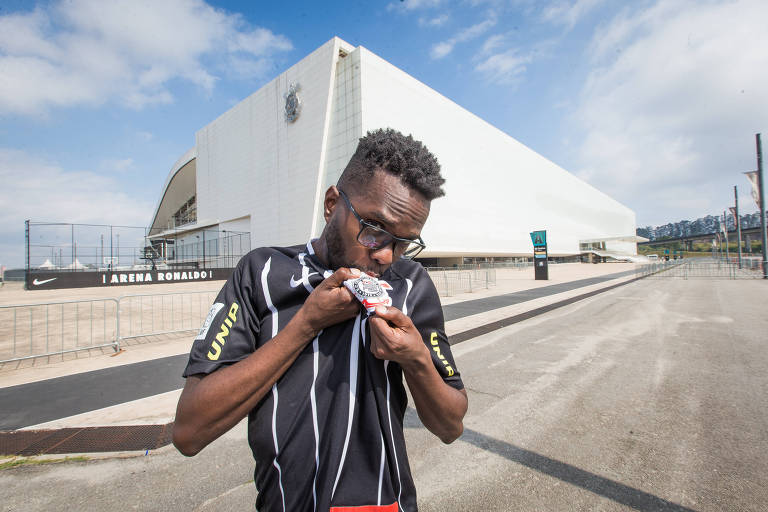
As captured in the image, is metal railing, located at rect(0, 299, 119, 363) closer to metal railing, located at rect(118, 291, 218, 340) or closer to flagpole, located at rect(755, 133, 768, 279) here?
metal railing, located at rect(118, 291, 218, 340)

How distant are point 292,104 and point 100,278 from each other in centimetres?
1986

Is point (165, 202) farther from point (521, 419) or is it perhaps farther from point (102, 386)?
point (521, 419)

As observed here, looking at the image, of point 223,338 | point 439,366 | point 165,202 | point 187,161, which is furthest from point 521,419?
point 165,202

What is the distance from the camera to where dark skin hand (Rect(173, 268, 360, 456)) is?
0.92 metres

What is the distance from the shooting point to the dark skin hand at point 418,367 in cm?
90

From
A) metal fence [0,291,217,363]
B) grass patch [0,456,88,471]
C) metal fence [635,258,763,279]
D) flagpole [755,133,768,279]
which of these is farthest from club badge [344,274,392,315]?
metal fence [635,258,763,279]

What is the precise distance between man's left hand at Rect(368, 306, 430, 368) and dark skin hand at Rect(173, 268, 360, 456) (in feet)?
0.35

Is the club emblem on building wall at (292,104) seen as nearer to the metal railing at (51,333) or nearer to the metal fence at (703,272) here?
the metal railing at (51,333)

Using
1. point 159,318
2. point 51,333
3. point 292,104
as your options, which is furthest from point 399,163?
point 292,104

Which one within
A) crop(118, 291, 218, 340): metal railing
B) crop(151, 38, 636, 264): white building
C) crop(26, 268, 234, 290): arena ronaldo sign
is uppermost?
crop(151, 38, 636, 264): white building

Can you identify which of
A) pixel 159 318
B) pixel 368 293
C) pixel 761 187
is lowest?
pixel 159 318

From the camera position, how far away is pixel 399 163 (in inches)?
45.9

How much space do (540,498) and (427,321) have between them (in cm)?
187

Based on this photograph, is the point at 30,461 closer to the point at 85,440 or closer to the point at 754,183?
the point at 85,440
